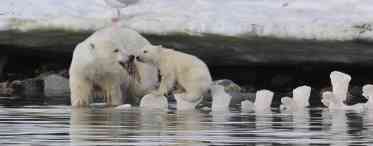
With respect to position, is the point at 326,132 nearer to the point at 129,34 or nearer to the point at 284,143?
the point at 284,143

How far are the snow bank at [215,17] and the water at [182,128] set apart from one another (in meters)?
3.59

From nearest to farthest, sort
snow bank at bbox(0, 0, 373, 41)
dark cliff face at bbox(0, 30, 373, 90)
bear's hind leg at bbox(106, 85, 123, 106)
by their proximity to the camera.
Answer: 1. bear's hind leg at bbox(106, 85, 123, 106)
2. snow bank at bbox(0, 0, 373, 41)
3. dark cliff face at bbox(0, 30, 373, 90)

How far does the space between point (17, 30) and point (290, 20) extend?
3.56 metres

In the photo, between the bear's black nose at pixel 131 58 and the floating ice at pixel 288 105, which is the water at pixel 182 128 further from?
the bear's black nose at pixel 131 58

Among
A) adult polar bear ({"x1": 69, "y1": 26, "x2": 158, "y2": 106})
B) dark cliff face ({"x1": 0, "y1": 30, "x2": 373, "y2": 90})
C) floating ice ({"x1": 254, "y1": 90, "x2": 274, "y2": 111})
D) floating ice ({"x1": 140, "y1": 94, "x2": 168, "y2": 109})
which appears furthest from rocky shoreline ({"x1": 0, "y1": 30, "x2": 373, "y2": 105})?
floating ice ({"x1": 140, "y1": 94, "x2": 168, "y2": 109})

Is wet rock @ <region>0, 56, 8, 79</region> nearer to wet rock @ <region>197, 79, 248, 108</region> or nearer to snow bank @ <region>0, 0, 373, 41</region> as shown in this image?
snow bank @ <region>0, 0, 373, 41</region>

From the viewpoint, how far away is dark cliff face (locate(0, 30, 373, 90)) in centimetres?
1524

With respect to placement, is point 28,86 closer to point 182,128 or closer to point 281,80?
point 281,80

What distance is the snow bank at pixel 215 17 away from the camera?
47.7 feet

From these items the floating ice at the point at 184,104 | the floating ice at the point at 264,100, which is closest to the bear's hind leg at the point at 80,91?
the floating ice at the point at 184,104

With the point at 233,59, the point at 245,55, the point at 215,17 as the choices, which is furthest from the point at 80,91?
the point at 233,59

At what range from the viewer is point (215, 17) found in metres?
15.1

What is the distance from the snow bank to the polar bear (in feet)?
5.99

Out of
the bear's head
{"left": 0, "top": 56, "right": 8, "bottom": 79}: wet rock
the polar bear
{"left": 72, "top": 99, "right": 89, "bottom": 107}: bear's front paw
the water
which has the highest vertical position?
{"left": 0, "top": 56, "right": 8, "bottom": 79}: wet rock
